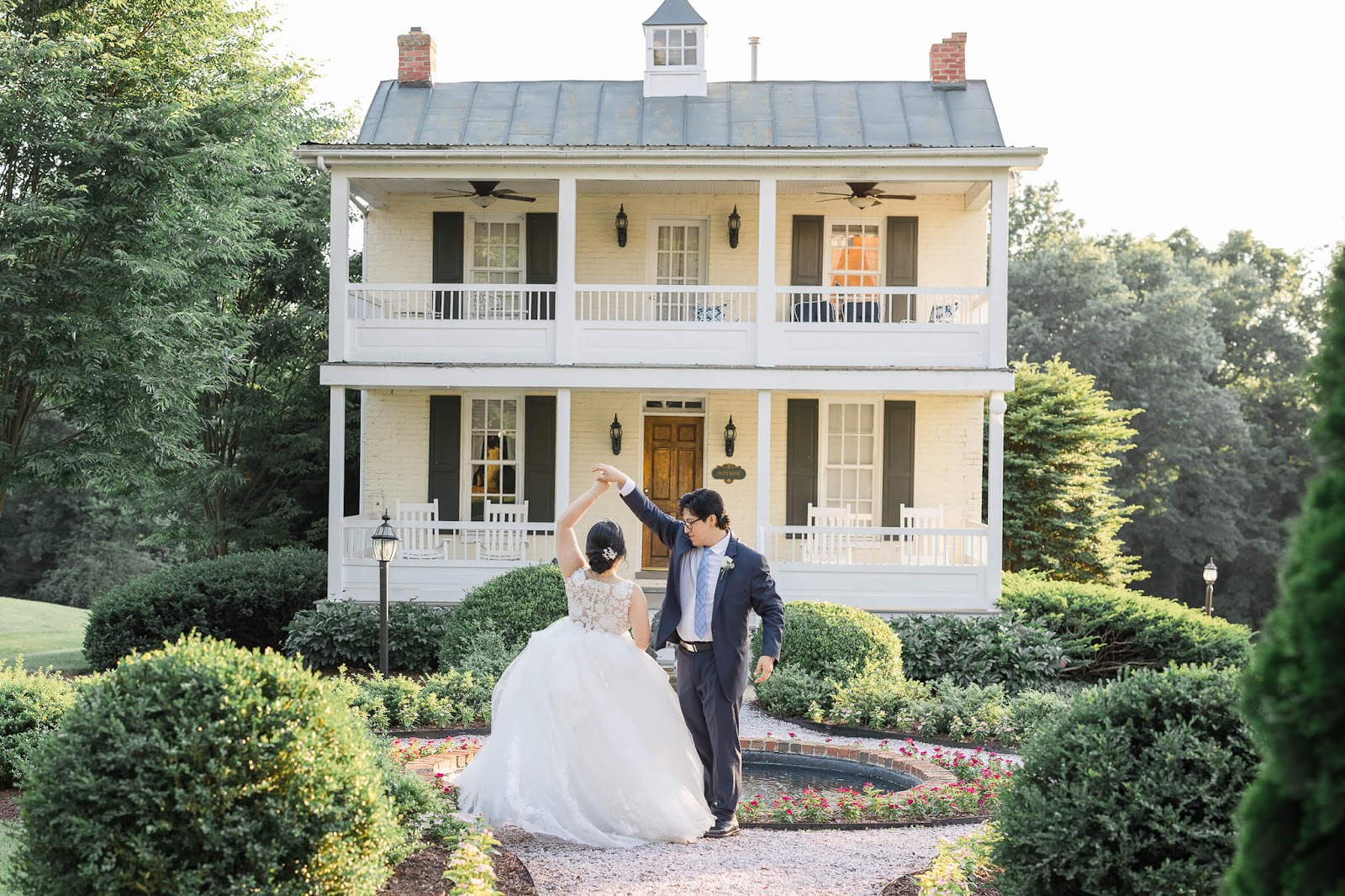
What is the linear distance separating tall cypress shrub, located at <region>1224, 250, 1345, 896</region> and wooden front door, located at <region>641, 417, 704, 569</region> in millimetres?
14927

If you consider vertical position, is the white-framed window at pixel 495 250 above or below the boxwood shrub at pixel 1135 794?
above

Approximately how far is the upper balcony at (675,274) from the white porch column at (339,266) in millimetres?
35

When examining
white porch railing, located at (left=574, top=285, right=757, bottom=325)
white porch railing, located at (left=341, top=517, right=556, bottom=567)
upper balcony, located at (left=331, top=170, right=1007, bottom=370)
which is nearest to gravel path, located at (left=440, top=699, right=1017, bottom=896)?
white porch railing, located at (left=341, top=517, right=556, bottom=567)

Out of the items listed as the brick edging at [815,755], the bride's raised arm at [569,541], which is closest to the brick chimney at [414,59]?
the brick edging at [815,755]

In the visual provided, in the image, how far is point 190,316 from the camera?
53.1 ft

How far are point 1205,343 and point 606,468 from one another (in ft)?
100

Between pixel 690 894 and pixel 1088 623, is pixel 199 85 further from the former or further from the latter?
pixel 690 894

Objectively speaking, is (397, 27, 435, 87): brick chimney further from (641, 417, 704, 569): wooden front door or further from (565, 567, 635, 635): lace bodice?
(565, 567, 635, 635): lace bodice

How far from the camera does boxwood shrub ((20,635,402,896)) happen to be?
4086 mm

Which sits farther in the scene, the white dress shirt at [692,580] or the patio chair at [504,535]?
the patio chair at [504,535]

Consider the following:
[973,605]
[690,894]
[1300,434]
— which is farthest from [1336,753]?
[1300,434]

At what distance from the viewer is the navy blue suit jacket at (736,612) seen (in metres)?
6.43

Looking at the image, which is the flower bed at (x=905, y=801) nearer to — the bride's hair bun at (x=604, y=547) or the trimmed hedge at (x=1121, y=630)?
the bride's hair bun at (x=604, y=547)

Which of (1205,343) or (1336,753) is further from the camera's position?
(1205,343)
